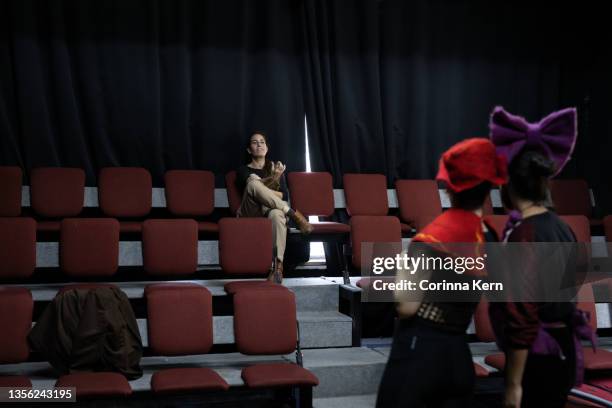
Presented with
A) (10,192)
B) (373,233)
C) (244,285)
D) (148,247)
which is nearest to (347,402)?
(244,285)

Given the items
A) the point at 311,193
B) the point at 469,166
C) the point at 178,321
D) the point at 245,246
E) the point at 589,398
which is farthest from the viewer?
the point at 311,193

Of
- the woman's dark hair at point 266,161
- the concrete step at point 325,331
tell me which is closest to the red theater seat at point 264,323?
the concrete step at point 325,331

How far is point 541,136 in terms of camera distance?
60.6 inches

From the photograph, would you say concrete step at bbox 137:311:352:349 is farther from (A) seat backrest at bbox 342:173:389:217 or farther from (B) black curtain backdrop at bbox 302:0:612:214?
(B) black curtain backdrop at bbox 302:0:612:214

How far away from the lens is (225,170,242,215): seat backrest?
4.32 m

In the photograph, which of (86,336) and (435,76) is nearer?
(86,336)

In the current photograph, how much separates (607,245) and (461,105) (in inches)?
62.2

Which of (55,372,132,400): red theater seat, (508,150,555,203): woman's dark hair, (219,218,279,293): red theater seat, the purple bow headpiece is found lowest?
(55,372,132,400): red theater seat

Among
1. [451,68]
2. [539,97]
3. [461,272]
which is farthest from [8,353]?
[539,97]

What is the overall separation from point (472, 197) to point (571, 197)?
371 centimetres

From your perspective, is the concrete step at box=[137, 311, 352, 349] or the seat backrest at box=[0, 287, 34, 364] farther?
the concrete step at box=[137, 311, 352, 349]

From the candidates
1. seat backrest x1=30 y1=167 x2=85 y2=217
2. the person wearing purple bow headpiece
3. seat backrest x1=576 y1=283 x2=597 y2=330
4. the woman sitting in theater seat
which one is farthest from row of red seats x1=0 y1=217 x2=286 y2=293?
the person wearing purple bow headpiece

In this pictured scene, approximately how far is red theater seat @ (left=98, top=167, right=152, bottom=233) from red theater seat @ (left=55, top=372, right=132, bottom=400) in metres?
1.57

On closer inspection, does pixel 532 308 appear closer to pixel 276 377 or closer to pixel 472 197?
pixel 472 197
